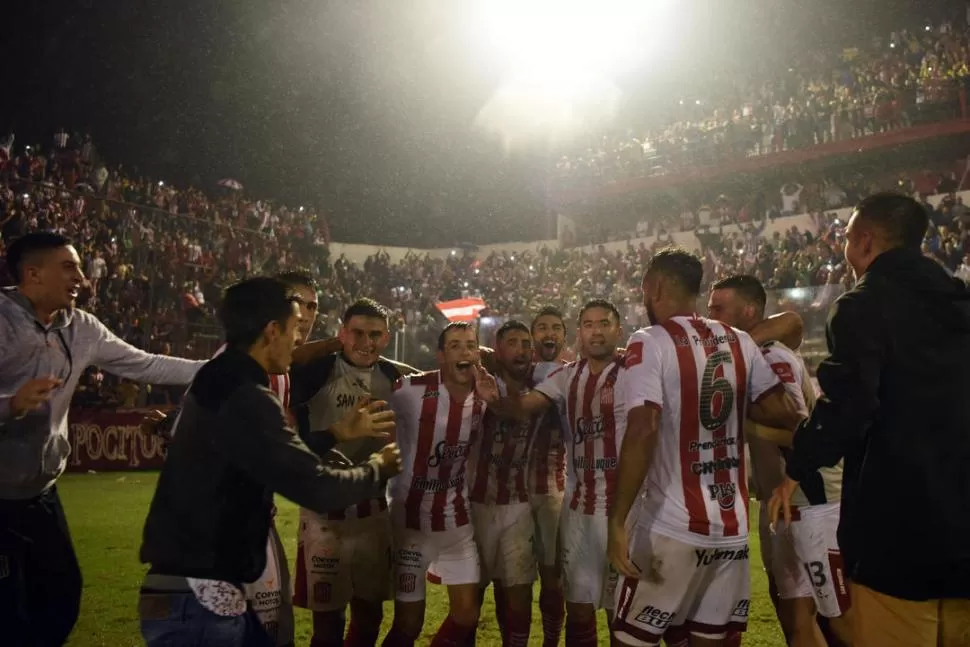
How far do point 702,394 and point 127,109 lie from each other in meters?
35.2

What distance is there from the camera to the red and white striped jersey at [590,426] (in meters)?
5.30

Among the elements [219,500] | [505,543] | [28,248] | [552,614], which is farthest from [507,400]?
[28,248]

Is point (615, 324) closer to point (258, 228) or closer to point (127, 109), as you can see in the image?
point (258, 228)

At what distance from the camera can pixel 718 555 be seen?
384cm

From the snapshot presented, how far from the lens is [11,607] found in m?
3.93

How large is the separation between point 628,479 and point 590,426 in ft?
5.64

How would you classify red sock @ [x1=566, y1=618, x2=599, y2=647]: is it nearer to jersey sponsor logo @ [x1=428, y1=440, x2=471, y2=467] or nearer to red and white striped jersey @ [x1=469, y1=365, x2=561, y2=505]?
red and white striped jersey @ [x1=469, y1=365, x2=561, y2=505]

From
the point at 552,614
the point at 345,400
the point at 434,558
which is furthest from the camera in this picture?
the point at 552,614

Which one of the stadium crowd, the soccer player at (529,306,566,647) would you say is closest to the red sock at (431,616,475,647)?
the soccer player at (529,306,566,647)

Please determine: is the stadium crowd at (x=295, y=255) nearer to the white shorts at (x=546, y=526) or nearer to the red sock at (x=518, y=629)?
the white shorts at (x=546, y=526)

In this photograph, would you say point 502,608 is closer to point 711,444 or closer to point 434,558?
point 434,558

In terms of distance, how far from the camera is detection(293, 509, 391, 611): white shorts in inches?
198

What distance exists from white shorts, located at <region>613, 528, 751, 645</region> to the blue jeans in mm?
1973

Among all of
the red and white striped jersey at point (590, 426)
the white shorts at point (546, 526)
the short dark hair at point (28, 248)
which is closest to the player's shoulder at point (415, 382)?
the red and white striped jersey at point (590, 426)
